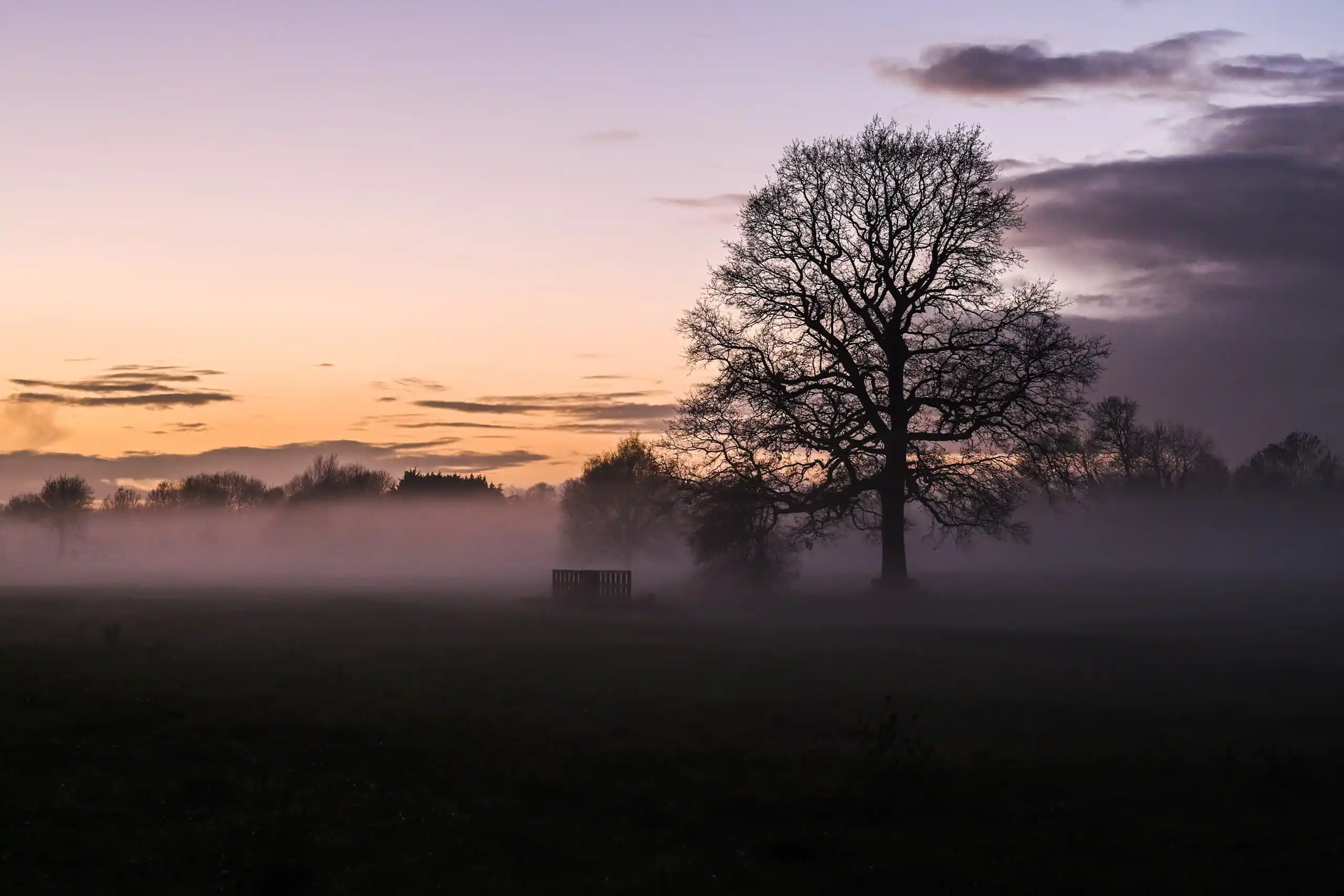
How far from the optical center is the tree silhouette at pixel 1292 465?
15712cm

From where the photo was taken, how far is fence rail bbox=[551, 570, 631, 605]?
49.6 meters

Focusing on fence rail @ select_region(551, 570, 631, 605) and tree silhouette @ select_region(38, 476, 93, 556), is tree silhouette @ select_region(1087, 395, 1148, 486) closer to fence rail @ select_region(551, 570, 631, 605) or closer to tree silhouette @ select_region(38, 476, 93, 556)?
fence rail @ select_region(551, 570, 631, 605)

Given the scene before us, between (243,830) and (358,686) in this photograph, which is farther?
(358,686)

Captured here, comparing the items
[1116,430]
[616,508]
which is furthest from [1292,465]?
[616,508]

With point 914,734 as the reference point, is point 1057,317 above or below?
above

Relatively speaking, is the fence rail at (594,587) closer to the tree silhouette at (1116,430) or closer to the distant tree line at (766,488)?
the distant tree line at (766,488)

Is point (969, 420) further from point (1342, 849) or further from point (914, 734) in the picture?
point (1342, 849)

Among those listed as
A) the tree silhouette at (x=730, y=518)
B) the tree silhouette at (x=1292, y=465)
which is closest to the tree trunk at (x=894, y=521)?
the tree silhouette at (x=730, y=518)

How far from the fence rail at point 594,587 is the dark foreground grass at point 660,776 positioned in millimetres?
22051

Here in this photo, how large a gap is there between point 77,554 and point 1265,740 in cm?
17798

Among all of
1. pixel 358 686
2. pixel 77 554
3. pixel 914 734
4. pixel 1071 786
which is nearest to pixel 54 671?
pixel 358 686

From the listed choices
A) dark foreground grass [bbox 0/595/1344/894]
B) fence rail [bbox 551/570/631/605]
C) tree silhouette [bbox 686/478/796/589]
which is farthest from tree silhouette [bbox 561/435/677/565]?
dark foreground grass [bbox 0/595/1344/894]

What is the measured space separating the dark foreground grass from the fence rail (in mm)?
22051

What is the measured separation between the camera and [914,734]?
60.9 feet
